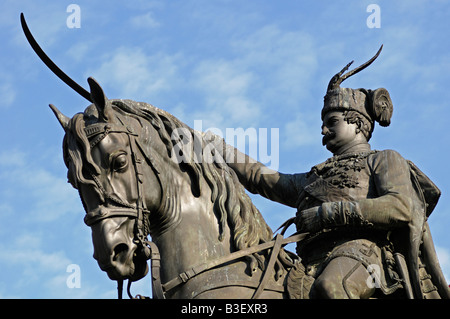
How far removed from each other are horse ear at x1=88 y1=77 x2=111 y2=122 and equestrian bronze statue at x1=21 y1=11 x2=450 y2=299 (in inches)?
0.5

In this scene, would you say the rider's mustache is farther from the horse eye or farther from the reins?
the horse eye

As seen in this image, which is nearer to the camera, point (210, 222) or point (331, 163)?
point (210, 222)

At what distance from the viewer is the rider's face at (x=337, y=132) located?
1086cm

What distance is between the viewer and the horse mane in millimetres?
8852

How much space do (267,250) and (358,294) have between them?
1050 millimetres

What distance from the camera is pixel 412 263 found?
9852 millimetres

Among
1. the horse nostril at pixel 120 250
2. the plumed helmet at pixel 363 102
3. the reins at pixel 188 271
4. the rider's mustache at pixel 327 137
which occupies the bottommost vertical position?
the reins at pixel 188 271

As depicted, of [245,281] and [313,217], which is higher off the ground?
[313,217]

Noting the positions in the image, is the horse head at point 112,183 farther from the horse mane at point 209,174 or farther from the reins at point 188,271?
the reins at point 188,271

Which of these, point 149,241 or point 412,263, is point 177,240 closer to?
point 149,241

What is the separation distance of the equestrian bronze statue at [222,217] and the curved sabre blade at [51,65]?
2cm

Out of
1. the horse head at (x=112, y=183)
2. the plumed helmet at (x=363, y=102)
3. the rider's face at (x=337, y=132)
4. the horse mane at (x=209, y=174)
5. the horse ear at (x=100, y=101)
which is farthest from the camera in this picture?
the plumed helmet at (x=363, y=102)

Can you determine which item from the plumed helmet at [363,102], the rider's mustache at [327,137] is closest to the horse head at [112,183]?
the rider's mustache at [327,137]
